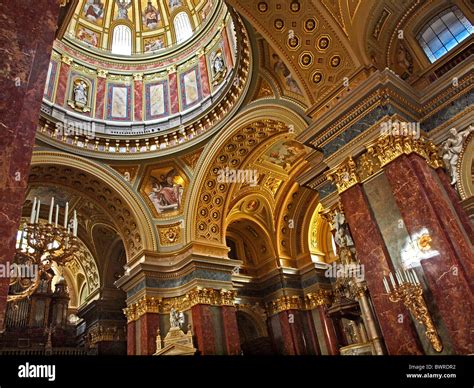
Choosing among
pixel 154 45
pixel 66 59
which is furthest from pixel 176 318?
pixel 154 45

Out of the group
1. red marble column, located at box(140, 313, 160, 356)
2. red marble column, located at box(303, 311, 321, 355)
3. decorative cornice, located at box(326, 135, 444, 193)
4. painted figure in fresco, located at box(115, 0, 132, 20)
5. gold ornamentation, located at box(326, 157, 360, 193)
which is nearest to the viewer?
decorative cornice, located at box(326, 135, 444, 193)

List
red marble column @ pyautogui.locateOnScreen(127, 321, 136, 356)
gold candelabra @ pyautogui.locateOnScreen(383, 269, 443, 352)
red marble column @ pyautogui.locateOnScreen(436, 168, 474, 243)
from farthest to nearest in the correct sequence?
red marble column @ pyautogui.locateOnScreen(127, 321, 136, 356)
red marble column @ pyautogui.locateOnScreen(436, 168, 474, 243)
gold candelabra @ pyautogui.locateOnScreen(383, 269, 443, 352)

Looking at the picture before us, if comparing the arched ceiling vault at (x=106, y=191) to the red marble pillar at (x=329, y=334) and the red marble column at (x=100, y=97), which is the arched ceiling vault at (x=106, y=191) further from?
the red marble pillar at (x=329, y=334)

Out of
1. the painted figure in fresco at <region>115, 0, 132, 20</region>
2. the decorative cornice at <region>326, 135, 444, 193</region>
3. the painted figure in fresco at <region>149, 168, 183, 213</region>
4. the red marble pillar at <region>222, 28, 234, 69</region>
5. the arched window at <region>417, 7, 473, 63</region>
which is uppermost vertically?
the painted figure in fresco at <region>115, 0, 132, 20</region>

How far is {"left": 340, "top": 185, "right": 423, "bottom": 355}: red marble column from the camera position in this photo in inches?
253

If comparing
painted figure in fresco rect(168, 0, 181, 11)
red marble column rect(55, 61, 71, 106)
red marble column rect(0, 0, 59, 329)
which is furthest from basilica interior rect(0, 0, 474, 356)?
painted figure in fresco rect(168, 0, 181, 11)

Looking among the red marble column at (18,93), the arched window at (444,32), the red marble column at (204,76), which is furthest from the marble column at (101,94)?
the red marble column at (18,93)

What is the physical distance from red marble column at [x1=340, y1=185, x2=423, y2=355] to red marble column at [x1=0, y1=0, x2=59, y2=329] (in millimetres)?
5943

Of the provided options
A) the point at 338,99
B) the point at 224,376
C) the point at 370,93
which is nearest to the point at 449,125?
the point at 370,93

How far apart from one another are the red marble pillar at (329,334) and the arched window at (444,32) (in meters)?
10.0

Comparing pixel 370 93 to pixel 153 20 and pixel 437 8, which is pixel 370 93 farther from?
pixel 153 20

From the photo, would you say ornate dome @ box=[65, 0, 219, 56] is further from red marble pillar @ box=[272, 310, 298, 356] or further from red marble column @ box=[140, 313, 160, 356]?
red marble pillar @ box=[272, 310, 298, 356]

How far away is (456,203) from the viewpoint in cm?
734

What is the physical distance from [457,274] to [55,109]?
13.7 m
